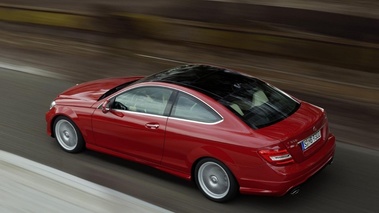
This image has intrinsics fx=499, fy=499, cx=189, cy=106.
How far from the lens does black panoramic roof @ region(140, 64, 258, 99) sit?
6281 millimetres

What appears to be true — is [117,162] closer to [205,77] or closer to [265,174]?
[205,77]

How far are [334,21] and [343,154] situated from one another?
4.83 meters

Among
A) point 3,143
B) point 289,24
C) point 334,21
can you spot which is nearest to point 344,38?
point 334,21

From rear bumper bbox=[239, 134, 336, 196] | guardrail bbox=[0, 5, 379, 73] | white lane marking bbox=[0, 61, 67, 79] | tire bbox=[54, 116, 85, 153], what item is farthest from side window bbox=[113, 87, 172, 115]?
white lane marking bbox=[0, 61, 67, 79]

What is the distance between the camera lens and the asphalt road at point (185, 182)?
19.5ft

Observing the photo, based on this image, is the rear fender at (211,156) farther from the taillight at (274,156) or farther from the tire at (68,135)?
the tire at (68,135)

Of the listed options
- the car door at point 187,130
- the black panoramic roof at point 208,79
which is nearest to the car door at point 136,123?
the car door at point 187,130

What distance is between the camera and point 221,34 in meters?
12.8

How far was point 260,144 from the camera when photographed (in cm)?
559

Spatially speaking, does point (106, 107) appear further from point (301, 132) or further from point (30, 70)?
point (30, 70)

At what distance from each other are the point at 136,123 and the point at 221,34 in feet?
22.0

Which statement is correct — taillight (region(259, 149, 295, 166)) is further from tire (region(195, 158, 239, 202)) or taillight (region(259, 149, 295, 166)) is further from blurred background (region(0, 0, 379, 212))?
blurred background (region(0, 0, 379, 212))

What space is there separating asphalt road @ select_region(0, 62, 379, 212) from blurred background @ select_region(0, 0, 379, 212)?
0.02 m

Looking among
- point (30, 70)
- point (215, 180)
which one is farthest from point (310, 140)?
point (30, 70)
